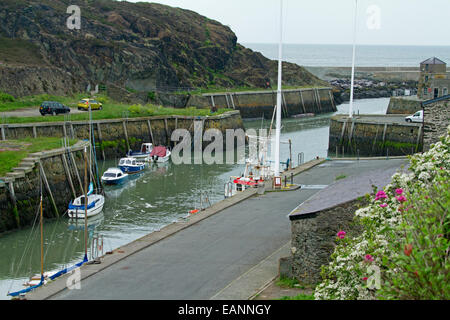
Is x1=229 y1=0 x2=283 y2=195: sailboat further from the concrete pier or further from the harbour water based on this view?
the concrete pier

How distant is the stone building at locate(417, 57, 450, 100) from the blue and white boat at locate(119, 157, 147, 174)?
41355mm

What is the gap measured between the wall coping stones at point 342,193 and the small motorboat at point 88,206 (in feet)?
60.4

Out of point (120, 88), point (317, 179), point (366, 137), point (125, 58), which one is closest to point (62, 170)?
point (317, 179)

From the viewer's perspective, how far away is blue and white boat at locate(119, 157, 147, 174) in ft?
176

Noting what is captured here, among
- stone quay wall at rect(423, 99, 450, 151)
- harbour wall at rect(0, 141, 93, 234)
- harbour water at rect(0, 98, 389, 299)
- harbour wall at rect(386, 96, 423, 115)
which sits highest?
stone quay wall at rect(423, 99, 450, 151)

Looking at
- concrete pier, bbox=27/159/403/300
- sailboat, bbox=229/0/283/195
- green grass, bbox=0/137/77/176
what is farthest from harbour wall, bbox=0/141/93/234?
concrete pier, bbox=27/159/403/300

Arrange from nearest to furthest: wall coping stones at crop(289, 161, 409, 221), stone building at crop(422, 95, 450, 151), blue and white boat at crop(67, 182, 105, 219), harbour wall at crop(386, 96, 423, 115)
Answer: wall coping stones at crop(289, 161, 409, 221), stone building at crop(422, 95, 450, 151), blue and white boat at crop(67, 182, 105, 219), harbour wall at crop(386, 96, 423, 115)

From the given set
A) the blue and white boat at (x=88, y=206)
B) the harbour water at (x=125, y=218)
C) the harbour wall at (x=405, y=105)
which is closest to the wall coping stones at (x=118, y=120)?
the harbour water at (x=125, y=218)

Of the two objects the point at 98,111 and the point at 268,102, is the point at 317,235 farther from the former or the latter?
the point at 268,102

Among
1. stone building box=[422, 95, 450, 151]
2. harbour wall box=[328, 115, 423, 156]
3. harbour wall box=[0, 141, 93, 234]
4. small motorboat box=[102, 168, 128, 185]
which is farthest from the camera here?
harbour wall box=[328, 115, 423, 156]

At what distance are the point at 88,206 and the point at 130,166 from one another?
54.1ft

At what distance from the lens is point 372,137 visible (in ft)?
209

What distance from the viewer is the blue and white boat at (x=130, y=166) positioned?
2112 inches
